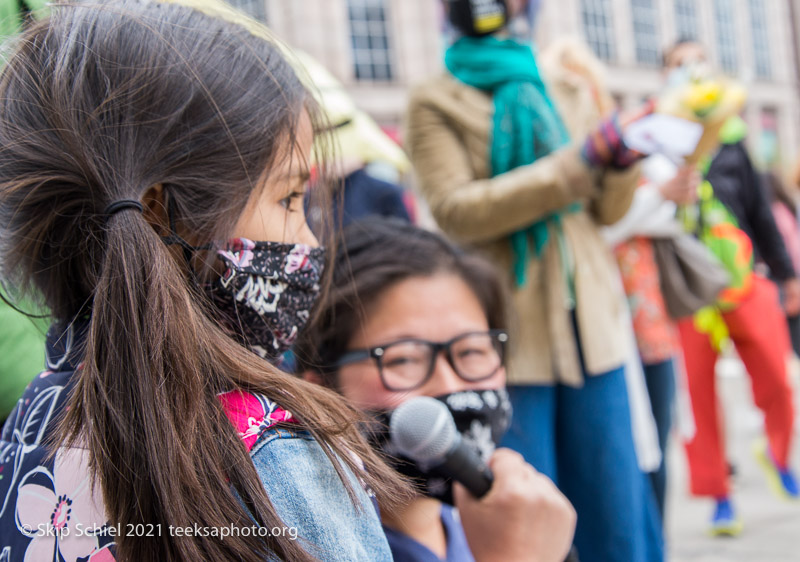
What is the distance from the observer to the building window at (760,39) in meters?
25.9

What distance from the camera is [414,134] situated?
2438 millimetres

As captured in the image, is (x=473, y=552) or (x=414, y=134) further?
(x=414, y=134)

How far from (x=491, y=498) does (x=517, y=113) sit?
127cm

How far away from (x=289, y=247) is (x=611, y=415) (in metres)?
1.38

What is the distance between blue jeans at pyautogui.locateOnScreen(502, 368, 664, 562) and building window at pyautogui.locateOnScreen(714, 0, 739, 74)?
25.9 metres

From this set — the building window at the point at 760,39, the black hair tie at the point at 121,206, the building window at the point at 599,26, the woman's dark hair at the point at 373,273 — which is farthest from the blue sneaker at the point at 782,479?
the building window at the point at 760,39

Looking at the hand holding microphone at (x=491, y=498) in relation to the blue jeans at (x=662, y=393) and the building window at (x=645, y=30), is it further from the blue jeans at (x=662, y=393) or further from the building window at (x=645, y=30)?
the building window at (x=645, y=30)

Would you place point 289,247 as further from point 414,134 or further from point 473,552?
point 414,134

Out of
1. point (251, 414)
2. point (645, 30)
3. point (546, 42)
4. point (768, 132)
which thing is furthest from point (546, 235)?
point (768, 132)

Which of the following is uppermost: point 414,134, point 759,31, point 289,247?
point 759,31

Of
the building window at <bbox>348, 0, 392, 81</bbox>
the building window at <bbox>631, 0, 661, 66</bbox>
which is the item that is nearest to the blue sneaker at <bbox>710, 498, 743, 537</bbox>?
the building window at <bbox>348, 0, 392, 81</bbox>

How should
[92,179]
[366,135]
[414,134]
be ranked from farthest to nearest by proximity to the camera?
[366,135]
[414,134]
[92,179]

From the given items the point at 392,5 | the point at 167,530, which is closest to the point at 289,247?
the point at 167,530

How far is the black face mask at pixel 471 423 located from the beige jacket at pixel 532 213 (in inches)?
23.7
